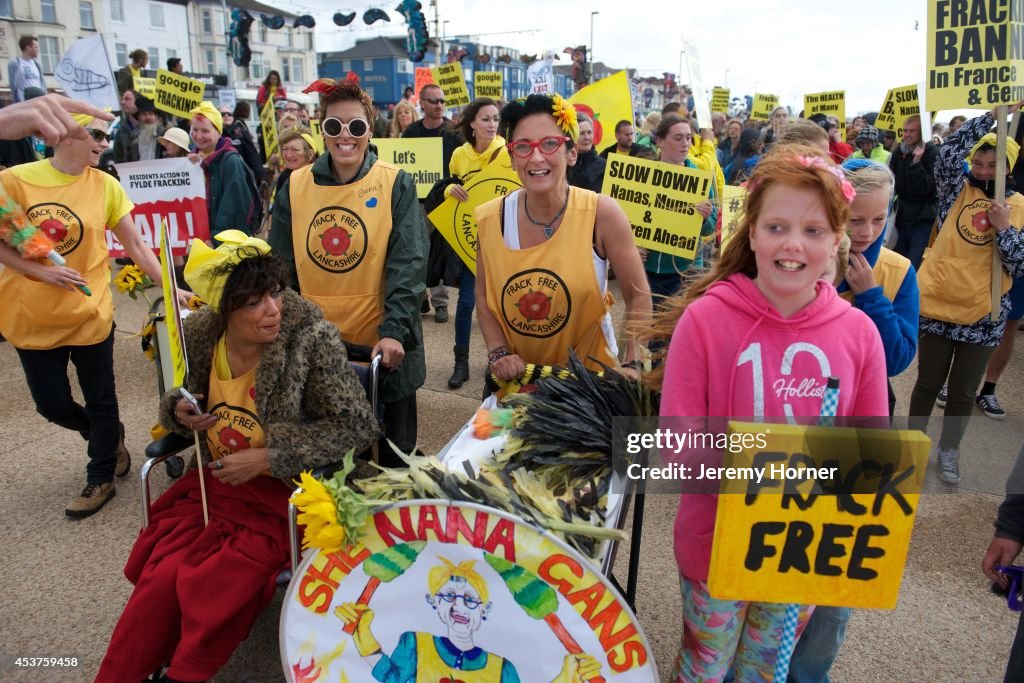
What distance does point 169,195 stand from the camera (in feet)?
17.1

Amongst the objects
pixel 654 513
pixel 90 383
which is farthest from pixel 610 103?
pixel 90 383

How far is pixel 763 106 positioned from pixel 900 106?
22.0ft

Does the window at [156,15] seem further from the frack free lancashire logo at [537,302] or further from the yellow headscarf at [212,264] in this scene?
the frack free lancashire logo at [537,302]

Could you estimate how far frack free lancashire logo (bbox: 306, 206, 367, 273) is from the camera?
316 centimetres

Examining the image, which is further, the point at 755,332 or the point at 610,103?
the point at 610,103

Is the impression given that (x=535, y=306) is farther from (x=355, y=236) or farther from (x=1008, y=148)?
(x=1008, y=148)

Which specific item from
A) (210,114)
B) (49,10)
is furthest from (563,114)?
(49,10)

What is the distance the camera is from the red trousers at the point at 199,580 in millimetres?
2207

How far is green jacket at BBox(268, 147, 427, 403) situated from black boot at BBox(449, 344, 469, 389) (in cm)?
221

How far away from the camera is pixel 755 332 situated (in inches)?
67.7

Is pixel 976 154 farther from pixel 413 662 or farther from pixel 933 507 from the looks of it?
pixel 413 662

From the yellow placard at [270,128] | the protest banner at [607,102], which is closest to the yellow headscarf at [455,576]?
the protest banner at [607,102]

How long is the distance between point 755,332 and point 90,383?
356 cm

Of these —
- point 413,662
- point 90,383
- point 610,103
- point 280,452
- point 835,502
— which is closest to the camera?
point 835,502
